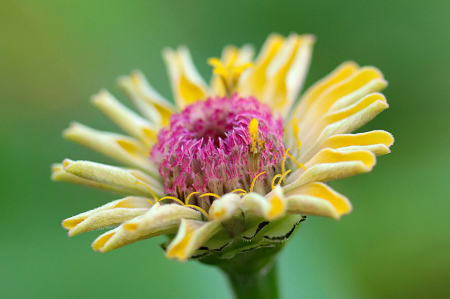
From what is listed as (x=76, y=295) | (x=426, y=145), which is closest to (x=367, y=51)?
(x=426, y=145)

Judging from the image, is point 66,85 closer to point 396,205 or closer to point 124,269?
point 124,269

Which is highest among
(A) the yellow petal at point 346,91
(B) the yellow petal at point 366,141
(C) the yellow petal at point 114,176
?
(A) the yellow petal at point 346,91

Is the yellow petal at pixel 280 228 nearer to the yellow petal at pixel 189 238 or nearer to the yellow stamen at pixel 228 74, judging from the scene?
the yellow petal at pixel 189 238

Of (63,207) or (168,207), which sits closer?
(168,207)

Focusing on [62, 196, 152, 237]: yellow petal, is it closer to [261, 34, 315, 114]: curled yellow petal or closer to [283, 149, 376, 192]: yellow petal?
[283, 149, 376, 192]: yellow petal

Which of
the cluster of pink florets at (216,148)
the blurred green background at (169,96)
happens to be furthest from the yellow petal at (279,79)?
the blurred green background at (169,96)

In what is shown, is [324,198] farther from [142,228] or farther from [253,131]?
[142,228]

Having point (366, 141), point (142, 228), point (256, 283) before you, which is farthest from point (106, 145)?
point (366, 141)
